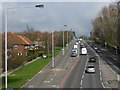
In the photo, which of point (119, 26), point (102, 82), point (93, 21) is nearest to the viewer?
point (102, 82)

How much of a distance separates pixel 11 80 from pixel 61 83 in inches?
235

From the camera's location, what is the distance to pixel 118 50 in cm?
7469

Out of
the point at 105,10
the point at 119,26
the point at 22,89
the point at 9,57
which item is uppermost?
the point at 105,10

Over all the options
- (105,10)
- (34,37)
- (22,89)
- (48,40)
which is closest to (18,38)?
(48,40)

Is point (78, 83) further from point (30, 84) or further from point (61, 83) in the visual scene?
point (30, 84)

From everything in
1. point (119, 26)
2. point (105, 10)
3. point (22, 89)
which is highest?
point (105, 10)

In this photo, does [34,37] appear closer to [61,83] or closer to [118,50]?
[118,50]

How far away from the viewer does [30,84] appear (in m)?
28.0

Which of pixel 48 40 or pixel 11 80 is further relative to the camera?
pixel 48 40

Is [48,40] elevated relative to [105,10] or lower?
lower

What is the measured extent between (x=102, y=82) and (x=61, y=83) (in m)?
4.52

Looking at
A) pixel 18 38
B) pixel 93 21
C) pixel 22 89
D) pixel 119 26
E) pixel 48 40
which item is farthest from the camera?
pixel 93 21

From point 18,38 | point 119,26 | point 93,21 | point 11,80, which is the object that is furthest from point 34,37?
point 11,80

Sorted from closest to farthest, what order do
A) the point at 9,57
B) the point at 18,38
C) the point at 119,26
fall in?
the point at 9,57
the point at 119,26
the point at 18,38
